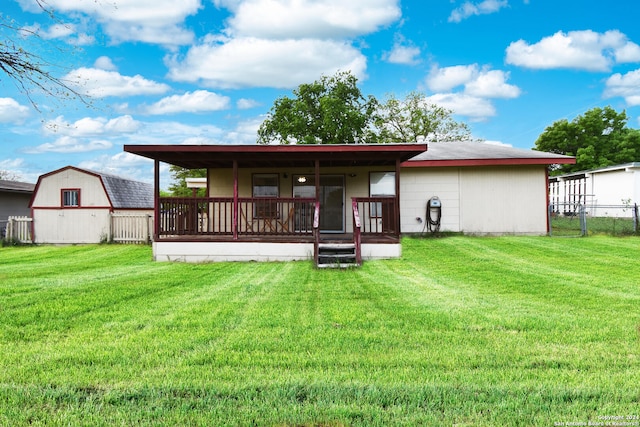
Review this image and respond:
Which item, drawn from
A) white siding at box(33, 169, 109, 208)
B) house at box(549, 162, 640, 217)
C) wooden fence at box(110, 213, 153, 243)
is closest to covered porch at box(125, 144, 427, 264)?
wooden fence at box(110, 213, 153, 243)

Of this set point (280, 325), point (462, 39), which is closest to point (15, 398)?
point (280, 325)

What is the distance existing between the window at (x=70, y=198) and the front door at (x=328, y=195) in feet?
27.9

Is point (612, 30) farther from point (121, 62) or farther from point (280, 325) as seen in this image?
point (280, 325)

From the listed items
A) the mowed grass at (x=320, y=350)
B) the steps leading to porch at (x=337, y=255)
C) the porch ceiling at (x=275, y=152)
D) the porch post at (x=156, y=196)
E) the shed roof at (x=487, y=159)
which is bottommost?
the mowed grass at (x=320, y=350)

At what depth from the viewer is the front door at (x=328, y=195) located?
40.7 feet

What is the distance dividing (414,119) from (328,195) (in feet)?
71.4

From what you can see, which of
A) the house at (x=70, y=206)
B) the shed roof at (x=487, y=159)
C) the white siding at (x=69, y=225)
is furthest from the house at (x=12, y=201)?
the shed roof at (x=487, y=159)

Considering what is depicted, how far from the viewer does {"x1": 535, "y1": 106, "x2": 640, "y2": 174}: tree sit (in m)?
35.8

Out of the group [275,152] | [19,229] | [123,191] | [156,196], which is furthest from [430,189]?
[19,229]

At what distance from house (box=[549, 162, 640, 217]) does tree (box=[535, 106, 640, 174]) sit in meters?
11.1

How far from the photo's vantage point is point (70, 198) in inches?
586

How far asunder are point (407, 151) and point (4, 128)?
37.6 ft

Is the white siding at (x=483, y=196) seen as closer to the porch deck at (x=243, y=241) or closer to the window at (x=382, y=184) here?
the window at (x=382, y=184)

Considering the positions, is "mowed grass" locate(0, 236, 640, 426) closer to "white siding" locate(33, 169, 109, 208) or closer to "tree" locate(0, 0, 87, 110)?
"tree" locate(0, 0, 87, 110)
